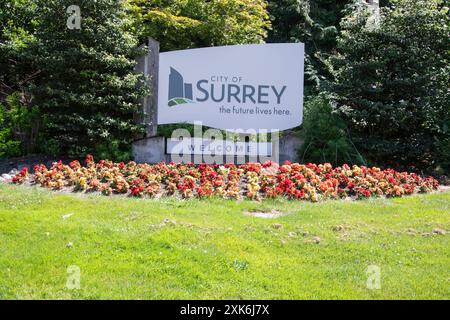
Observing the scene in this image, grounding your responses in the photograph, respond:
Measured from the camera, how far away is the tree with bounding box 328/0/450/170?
10.4 meters

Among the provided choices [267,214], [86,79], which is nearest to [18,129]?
[86,79]

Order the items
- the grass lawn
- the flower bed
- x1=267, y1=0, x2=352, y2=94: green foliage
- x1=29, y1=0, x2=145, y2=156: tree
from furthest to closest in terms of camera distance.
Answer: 1. x1=267, y1=0, x2=352, y2=94: green foliage
2. x1=29, y1=0, x2=145, y2=156: tree
3. the flower bed
4. the grass lawn

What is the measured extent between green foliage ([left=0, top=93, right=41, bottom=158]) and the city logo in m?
2.63

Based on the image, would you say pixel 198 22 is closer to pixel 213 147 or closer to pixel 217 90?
pixel 217 90

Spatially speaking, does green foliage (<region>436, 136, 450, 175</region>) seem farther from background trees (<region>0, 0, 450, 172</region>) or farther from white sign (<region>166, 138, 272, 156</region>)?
white sign (<region>166, 138, 272, 156</region>)

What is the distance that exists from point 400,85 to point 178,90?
14.5ft

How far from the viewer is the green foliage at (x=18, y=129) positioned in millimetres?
9977

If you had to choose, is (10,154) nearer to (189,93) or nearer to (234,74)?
(189,93)

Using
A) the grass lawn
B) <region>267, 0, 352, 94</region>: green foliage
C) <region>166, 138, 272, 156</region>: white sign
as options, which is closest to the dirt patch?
the grass lawn

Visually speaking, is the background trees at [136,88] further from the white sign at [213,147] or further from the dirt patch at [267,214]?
the dirt patch at [267,214]

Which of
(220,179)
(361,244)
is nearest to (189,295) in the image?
(361,244)

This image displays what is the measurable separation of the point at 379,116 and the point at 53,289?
300 inches

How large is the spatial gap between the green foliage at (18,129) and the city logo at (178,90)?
2.63 m

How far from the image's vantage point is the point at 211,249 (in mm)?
5309
